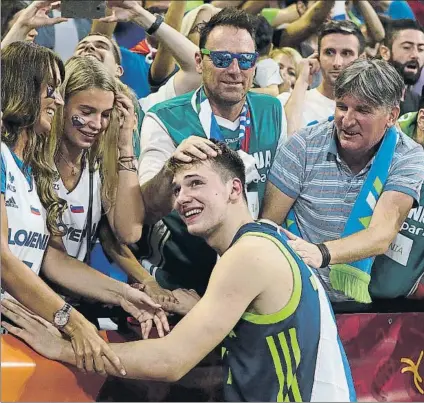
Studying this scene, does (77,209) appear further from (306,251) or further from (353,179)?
(353,179)

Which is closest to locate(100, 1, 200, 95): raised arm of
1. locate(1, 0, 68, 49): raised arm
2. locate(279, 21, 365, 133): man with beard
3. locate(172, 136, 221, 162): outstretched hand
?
locate(1, 0, 68, 49): raised arm

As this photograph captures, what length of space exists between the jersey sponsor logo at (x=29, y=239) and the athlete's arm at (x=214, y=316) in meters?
0.67

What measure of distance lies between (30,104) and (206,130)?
93 centimetres

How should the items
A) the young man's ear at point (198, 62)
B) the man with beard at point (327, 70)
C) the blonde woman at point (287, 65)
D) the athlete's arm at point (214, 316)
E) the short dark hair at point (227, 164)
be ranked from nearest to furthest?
1. the athlete's arm at point (214, 316)
2. the short dark hair at point (227, 164)
3. the young man's ear at point (198, 62)
4. the man with beard at point (327, 70)
5. the blonde woman at point (287, 65)

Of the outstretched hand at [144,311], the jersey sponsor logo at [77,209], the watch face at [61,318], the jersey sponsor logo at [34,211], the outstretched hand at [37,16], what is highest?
the outstretched hand at [37,16]

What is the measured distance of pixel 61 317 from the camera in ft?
10.1

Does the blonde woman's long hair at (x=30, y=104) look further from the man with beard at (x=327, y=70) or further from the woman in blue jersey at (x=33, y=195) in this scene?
the man with beard at (x=327, y=70)

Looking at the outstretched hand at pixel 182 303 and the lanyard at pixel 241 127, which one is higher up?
the lanyard at pixel 241 127

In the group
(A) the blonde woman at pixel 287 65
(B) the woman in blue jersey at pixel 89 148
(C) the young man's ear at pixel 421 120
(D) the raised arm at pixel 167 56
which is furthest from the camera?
(A) the blonde woman at pixel 287 65

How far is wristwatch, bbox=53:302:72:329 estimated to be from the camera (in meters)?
3.07

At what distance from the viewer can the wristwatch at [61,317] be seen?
3066mm

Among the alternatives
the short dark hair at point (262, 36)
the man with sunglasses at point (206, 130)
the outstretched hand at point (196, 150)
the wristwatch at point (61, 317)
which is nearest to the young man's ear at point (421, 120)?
the man with sunglasses at point (206, 130)

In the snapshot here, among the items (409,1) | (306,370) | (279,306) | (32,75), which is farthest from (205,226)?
(409,1)

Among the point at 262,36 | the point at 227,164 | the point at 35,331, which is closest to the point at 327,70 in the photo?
the point at 262,36
